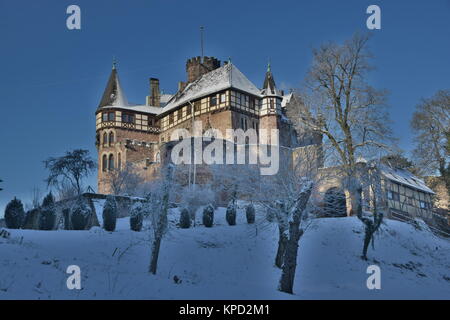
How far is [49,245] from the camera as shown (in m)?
19.0

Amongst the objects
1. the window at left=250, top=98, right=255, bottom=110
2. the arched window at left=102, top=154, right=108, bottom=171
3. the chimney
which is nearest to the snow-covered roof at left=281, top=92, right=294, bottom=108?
the window at left=250, top=98, right=255, bottom=110

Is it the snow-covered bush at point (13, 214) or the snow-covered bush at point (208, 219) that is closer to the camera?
the snow-covered bush at point (13, 214)

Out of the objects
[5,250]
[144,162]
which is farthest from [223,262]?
[144,162]

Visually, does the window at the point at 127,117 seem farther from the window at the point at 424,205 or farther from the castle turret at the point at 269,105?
the window at the point at 424,205

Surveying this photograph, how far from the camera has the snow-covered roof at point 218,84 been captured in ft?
171

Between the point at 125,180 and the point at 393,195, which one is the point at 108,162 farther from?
the point at 393,195

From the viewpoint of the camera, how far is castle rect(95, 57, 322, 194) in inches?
2040

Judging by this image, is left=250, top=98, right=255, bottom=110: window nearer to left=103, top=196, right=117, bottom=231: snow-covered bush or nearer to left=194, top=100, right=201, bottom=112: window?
left=194, top=100, right=201, bottom=112: window

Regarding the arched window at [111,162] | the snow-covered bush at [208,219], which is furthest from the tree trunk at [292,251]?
the arched window at [111,162]

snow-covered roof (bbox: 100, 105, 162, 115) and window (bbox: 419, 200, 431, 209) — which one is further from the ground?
snow-covered roof (bbox: 100, 105, 162, 115)

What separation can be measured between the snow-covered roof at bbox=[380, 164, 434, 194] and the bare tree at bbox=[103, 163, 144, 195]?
68.5 ft

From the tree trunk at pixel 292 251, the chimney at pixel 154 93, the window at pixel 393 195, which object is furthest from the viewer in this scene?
the chimney at pixel 154 93

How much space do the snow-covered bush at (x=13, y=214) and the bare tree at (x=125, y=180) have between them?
18.7 metres

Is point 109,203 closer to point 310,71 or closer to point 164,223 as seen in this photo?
point 164,223
